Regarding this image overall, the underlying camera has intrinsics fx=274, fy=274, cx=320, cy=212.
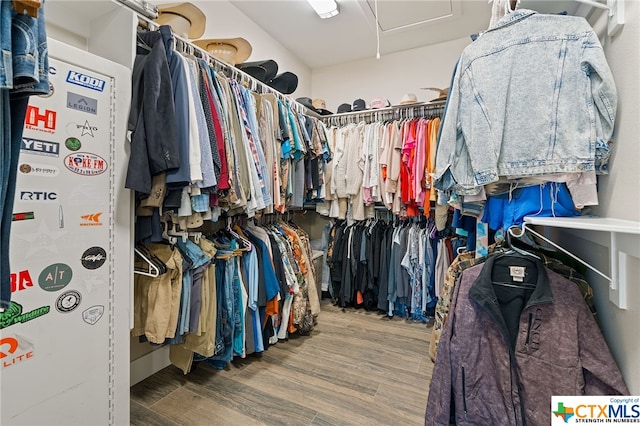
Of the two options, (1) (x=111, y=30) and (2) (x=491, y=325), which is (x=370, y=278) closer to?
(2) (x=491, y=325)

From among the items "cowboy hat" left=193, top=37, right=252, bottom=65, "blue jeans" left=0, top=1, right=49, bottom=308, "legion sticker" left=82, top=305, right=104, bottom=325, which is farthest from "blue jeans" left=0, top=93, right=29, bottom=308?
"cowboy hat" left=193, top=37, right=252, bottom=65

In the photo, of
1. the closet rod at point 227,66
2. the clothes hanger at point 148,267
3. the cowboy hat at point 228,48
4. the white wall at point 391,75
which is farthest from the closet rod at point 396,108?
the clothes hanger at point 148,267

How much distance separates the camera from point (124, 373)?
1.14 m

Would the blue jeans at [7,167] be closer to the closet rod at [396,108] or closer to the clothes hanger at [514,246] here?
the clothes hanger at [514,246]

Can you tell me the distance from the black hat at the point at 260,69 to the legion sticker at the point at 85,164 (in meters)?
1.36

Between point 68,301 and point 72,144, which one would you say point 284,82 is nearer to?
point 72,144

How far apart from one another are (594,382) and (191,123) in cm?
187

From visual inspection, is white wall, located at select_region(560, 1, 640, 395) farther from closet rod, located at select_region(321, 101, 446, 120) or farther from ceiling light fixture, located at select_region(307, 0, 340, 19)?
ceiling light fixture, located at select_region(307, 0, 340, 19)

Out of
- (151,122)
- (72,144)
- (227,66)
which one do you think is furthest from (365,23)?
(72,144)

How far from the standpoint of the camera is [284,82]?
2.39 metres

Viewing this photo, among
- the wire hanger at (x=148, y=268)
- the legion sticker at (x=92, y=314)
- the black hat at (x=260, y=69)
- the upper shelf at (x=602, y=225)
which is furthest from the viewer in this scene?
the black hat at (x=260, y=69)

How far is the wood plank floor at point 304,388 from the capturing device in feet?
4.63

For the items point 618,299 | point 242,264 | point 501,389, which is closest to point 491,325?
point 501,389

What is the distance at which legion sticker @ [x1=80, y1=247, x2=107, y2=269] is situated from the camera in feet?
3.34
